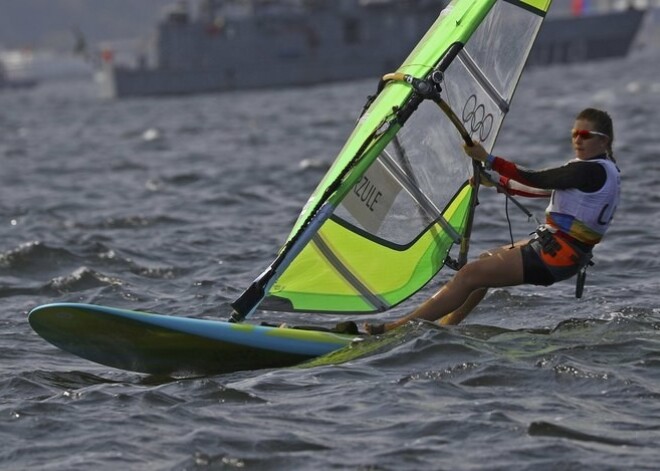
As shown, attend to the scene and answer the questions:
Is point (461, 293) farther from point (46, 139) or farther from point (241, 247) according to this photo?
point (46, 139)

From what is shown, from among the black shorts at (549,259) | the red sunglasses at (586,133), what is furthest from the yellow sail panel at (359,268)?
the red sunglasses at (586,133)

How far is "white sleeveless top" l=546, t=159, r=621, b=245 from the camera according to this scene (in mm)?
9281

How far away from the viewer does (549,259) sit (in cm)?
938

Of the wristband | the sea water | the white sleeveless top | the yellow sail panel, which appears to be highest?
the wristband

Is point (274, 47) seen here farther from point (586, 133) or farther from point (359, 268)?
point (586, 133)

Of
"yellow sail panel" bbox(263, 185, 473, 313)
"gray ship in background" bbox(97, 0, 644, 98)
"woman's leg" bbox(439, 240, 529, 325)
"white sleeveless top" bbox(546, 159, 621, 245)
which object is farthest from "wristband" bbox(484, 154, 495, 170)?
"gray ship in background" bbox(97, 0, 644, 98)

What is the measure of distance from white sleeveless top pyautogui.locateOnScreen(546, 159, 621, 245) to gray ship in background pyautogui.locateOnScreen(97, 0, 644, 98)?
73.6 metres

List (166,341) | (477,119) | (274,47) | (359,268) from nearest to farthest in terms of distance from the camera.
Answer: (166,341) < (359,268) < (477,119) < (274,47)

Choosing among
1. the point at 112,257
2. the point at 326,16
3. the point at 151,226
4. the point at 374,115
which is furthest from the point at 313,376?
the point at 326,16

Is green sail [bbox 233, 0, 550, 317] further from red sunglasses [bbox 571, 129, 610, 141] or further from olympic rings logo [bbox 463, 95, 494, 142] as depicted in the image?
red sunglasses [bbox 571, 129, 610, 141]

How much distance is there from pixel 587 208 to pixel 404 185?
4.40ft

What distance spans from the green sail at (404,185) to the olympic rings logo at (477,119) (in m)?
0.01

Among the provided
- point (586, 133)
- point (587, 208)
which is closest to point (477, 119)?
point (586, 133)

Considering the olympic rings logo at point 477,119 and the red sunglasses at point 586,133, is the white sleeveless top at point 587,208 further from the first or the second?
the olympic rings logo at point 477,119
